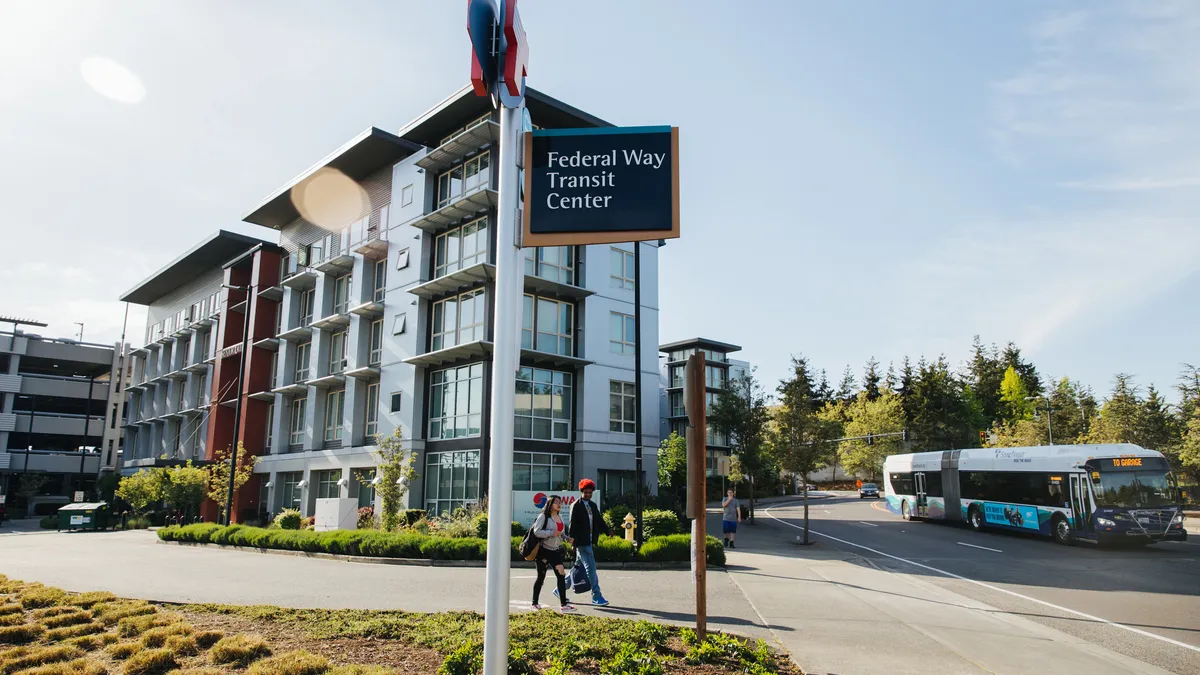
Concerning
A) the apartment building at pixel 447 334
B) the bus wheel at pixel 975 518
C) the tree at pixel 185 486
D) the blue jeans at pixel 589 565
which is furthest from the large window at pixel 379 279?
the bus wheel at pixel 975 518

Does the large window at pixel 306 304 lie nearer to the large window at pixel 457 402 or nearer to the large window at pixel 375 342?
the large window at pixel 375 342

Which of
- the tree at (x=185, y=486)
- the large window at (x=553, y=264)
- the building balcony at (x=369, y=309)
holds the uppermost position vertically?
the large window at (x=553, y=264)

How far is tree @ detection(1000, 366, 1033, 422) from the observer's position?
84875 millimetres

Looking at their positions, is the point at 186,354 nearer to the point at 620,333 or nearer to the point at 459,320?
the point at 459,320

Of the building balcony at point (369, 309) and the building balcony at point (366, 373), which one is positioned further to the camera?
the building balcony at point (369, 309)

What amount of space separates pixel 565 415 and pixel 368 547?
37.7ft

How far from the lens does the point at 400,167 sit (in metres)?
33.3

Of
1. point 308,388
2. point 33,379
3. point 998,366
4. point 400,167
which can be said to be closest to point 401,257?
point 400,167

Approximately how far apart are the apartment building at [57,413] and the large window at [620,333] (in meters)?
53.4

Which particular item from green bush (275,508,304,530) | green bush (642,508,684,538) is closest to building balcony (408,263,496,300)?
green bush (275,508,304,530)

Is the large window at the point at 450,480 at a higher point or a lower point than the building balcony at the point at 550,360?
lower

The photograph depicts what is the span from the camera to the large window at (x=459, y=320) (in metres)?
28.0

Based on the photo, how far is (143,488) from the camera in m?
38.8

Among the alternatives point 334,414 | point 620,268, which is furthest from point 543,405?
point 334,414
